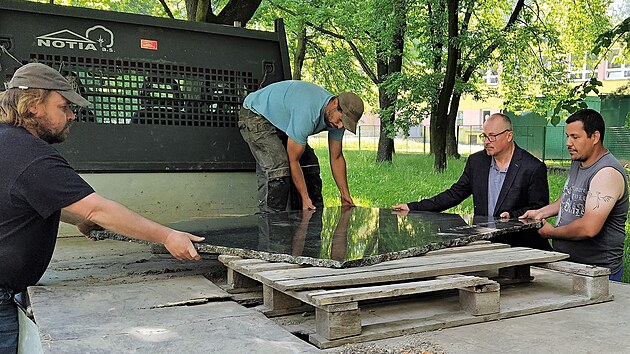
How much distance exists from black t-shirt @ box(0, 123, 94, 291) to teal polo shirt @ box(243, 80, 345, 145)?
236 centimetres

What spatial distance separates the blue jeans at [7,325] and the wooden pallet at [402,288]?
3.23 feet

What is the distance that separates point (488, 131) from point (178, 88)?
2.77 metres

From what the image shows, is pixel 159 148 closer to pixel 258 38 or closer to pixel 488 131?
pixel 258 38

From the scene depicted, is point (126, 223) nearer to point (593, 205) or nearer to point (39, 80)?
point (39, 80)

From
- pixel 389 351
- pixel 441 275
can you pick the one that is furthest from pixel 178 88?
pixel 389 351

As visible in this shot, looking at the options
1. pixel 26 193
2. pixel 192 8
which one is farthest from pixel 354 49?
pixel 26 193

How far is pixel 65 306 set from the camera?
9.08 ft

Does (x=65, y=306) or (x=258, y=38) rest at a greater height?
(x=258, y=38)

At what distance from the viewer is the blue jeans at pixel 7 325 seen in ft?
8.85

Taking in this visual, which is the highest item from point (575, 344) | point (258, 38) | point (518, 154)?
point (258, 38)

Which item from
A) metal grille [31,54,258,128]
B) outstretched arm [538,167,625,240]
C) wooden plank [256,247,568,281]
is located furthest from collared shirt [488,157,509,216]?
metal grille [31,54,258,128]

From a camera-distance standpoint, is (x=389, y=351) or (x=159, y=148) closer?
(x=389, y=351)

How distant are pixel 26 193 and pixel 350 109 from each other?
2.67 meters

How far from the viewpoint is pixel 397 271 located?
104 inches
